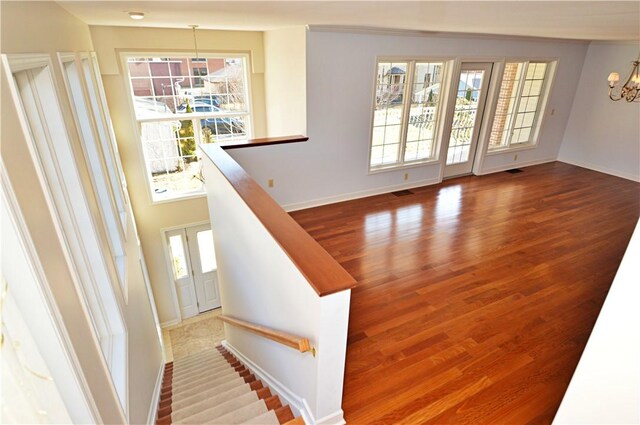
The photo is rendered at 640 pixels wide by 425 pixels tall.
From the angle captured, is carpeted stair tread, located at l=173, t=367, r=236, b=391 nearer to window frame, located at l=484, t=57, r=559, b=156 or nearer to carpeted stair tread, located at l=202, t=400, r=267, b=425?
carpeted stair tread, located at l=202, t=400, r=267, b=425

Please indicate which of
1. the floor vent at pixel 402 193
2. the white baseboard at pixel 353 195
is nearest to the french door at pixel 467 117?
the white baseboard at pixel 353 195

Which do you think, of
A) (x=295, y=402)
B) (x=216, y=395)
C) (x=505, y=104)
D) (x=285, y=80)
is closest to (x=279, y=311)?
(x=295, y=402)

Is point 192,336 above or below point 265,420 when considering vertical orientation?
below

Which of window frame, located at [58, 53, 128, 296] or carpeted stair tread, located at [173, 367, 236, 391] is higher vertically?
window frame, located at [58, 53, 128, 296]

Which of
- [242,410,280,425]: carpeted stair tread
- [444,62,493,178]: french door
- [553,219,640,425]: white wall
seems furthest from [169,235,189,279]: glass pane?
[553,219,640,425]: white wall

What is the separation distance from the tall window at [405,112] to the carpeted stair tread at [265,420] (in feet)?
12.4

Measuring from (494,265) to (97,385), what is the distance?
3486 mm

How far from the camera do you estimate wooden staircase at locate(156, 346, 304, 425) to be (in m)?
2.23

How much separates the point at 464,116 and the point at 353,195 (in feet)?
8.07

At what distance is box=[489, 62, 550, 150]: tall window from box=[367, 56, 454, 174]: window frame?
1426 mm

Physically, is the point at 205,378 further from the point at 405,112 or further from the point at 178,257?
the point at 405,112

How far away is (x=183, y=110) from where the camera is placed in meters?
5.45

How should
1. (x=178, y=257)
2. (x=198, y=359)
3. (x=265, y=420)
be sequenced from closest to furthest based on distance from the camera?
1. (x=265, y=420)
2. (x=198, y=359)
3. (x=178, y=257)

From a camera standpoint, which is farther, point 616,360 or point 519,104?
point 519,104
